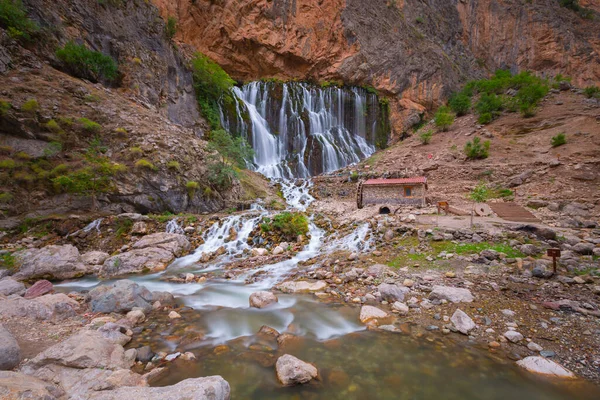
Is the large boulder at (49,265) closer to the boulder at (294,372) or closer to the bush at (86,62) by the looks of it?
the boulder at (294,372)

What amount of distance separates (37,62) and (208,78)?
47.6 ft

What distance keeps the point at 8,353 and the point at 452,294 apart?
7.86 metres

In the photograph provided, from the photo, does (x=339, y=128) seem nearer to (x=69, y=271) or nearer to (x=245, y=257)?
(x=245, y=257)

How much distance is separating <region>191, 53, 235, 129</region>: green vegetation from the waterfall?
1574mm

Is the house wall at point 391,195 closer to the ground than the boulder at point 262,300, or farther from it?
farther from it

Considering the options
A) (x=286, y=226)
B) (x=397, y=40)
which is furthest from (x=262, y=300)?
(x=397, y=40)

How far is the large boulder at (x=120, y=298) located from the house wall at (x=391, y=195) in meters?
14.0

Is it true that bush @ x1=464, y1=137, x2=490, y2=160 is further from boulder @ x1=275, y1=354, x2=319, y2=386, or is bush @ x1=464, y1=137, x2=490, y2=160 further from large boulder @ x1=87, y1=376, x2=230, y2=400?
large boulder @ x1=87, y1=376, x2=230, y2=400

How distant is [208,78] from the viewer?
28.8 meters

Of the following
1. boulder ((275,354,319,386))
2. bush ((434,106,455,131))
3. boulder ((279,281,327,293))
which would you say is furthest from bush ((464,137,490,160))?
boulder ((275,354,319,386))

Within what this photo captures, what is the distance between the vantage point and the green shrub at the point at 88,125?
15.2m

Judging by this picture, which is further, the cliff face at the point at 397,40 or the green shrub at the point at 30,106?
the cliff face at the point at 397,40

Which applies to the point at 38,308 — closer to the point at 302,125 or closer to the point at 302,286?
the point at 302,286

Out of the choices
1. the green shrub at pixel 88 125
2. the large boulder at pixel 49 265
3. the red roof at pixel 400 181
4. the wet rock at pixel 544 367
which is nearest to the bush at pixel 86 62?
the green shrub at pixel 88 125
